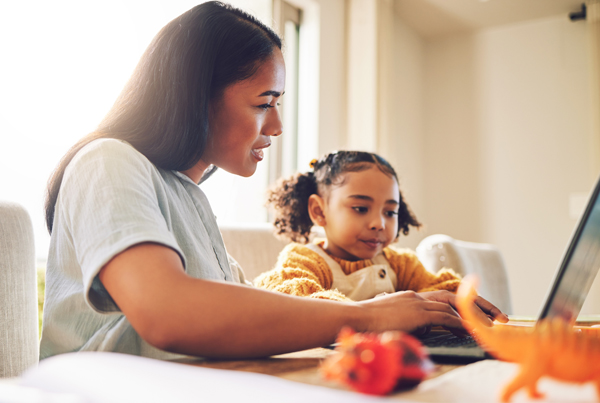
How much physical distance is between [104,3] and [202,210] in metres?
1.55

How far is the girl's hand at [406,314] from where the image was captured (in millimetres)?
558

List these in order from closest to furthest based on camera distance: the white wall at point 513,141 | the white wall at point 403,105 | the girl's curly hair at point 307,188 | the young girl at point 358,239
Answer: the young girl at point 358,239 → the girl's curly hair at point 307,188 → the white wall at point 403,105 → the white wall at point 513,141

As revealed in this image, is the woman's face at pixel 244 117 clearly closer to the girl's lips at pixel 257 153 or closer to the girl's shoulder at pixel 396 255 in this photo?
the girl's lips at pixel 257 153

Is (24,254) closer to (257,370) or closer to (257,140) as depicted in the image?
(257,140)

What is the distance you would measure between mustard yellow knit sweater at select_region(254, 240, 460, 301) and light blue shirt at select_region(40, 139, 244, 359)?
21 cm

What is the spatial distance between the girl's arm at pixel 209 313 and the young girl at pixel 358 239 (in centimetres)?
61

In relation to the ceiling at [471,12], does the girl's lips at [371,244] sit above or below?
below

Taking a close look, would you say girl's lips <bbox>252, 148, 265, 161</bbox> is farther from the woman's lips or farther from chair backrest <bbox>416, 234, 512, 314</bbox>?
chair backrest <bbox>416, 234, 512, 314</bbox>

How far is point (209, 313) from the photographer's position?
490mm

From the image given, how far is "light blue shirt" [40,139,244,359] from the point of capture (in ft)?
1.73

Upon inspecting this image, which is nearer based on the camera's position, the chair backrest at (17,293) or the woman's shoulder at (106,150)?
the woman's shoulder at (106,150)

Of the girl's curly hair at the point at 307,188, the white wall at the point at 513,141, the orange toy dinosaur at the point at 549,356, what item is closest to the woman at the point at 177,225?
the orange toy dinosaur at the point at 549,356

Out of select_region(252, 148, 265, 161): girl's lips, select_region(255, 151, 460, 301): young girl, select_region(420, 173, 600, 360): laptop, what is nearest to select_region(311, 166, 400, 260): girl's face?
select_region(255, 151, 460, 301): young girl

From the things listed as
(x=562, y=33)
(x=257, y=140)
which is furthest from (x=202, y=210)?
(x=562, y=33)
